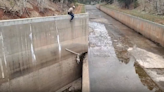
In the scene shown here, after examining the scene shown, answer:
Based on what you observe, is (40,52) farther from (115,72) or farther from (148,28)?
(148,28)

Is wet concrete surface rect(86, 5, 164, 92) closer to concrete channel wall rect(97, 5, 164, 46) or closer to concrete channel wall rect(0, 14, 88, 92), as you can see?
concrete channel wall rect(97, 5, 164, 46)

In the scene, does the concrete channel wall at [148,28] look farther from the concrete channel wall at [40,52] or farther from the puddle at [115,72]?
the concrete channel wall at [40,52]

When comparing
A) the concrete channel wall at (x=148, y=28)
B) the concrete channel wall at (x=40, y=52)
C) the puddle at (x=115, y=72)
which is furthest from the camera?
the concrete channel wall at (x=148, y=28)

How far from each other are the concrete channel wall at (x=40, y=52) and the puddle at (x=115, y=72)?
1.61 meters

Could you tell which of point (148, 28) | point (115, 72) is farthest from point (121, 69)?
point (148, 28)

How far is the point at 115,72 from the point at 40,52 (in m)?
4.54

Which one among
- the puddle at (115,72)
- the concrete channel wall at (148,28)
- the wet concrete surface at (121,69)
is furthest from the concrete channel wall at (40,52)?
the concrete channel wall at (148,28)

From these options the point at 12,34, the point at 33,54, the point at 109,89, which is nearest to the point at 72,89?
the point at 109,89

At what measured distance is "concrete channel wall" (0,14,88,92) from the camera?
248 inches

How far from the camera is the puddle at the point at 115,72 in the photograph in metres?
7.84

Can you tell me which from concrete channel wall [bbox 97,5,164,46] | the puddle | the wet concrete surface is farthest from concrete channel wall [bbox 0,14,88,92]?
concrete channel wall [bbox 97,5,164,46]

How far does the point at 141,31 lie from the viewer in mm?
17406

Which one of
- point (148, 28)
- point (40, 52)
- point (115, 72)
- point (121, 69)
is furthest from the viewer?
point (148, 28)

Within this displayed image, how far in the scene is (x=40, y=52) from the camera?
7488mm
